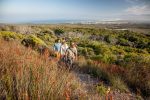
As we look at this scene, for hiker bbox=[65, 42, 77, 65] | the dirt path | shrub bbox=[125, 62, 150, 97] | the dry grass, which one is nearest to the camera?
the dry grass

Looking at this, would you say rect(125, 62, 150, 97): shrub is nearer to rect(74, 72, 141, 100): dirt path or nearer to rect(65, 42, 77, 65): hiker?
rect(74, 72, 141, 100): dirt path

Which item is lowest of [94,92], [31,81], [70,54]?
[70,54]

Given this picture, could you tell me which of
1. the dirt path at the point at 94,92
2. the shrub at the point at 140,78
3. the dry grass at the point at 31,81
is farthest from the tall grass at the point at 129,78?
the dry grass at the point at 31,81

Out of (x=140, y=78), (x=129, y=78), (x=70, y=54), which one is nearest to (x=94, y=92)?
(x=140, y=78)

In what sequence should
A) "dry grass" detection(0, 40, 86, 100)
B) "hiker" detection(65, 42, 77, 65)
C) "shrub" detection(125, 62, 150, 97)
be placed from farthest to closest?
"hiker" detection(65, 42, 77, 65)
"shrub" detection(125, 62, 150, 97)
"dry grass" detection(0, 40, 86, 100)

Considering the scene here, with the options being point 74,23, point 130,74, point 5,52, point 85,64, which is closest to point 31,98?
point 5,52

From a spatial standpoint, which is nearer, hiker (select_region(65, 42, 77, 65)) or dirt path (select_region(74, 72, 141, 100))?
dirt path (select_region(74, 72, 141, 100))

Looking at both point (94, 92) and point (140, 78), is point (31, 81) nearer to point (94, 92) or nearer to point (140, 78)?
point (94, 92)

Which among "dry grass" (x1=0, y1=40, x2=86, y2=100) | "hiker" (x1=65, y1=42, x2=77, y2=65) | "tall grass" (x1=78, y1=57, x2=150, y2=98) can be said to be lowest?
"tall grass" (x1=78, y1=57, x2=150, y2=98)

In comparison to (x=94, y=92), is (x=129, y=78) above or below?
below

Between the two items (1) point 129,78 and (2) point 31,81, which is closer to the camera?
(2) point 31,81

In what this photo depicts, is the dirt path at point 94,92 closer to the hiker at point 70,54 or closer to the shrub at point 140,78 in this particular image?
the shrub at point 140,78

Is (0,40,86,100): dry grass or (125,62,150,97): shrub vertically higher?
(0,40,86,100): dry grass

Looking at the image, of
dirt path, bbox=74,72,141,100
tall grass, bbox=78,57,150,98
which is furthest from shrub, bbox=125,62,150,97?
dirt path, bbox=74,72,141,100
